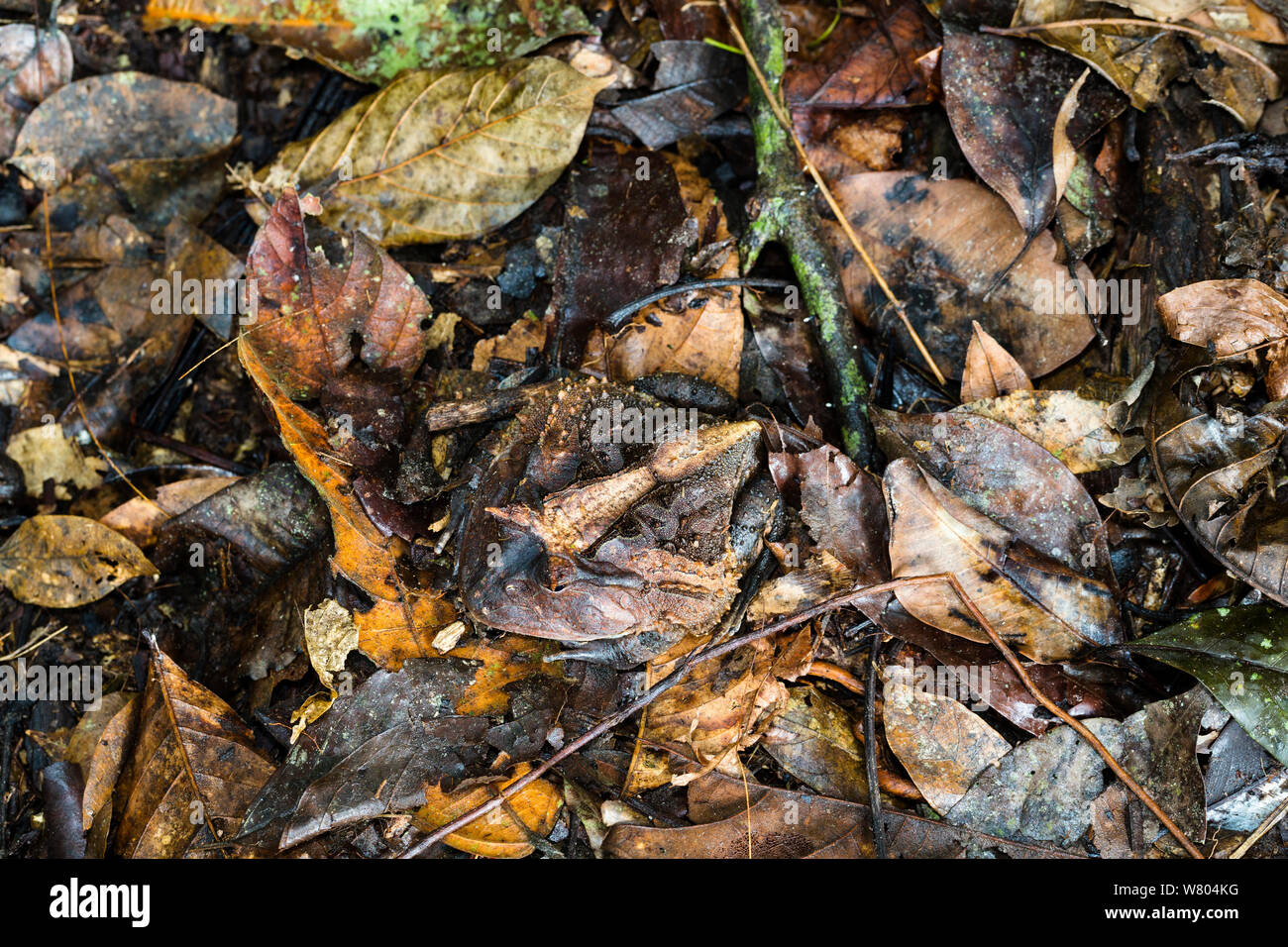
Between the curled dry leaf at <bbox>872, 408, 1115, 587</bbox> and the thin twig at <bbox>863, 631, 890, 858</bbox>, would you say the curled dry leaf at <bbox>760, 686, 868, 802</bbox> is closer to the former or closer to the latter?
the thin twig at <bbox>863, 631, 890, 858</bbox>

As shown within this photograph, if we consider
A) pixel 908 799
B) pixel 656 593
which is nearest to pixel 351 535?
pixel 656 593

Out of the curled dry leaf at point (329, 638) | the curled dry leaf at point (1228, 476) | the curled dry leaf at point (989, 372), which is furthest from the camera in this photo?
the curled dry leaf at point (989, 372)

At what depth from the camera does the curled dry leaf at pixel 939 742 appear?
9.05 ft

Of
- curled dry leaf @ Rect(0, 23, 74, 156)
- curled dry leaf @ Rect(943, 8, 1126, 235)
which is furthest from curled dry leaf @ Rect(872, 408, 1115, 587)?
curled dry leaf @ Rect(0, 23, 74, 156)

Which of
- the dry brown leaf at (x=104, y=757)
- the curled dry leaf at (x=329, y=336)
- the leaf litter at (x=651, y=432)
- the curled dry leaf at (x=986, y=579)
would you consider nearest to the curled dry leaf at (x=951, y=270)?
the leaf litter at (x=651, y=432)

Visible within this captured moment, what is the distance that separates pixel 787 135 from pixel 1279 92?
68.1 inches

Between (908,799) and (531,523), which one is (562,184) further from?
(908,799)

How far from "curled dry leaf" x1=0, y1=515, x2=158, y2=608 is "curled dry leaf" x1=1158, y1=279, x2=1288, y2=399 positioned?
3.81 metres

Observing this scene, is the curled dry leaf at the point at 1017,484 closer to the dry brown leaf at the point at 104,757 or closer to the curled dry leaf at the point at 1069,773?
the curled dry leaf at the point at 1069,773

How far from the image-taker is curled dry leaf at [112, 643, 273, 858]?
9.42 ft

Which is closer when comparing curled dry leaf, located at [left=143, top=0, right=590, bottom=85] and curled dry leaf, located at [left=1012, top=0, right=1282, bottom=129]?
curled dry leaf, located at [left=1012, top=0, right=1282, bottom=129]

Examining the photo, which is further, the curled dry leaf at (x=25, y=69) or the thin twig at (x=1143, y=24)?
the curled dry leaf at (x=25, y=69)

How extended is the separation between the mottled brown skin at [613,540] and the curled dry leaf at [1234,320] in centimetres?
148

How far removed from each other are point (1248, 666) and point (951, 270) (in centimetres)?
164
